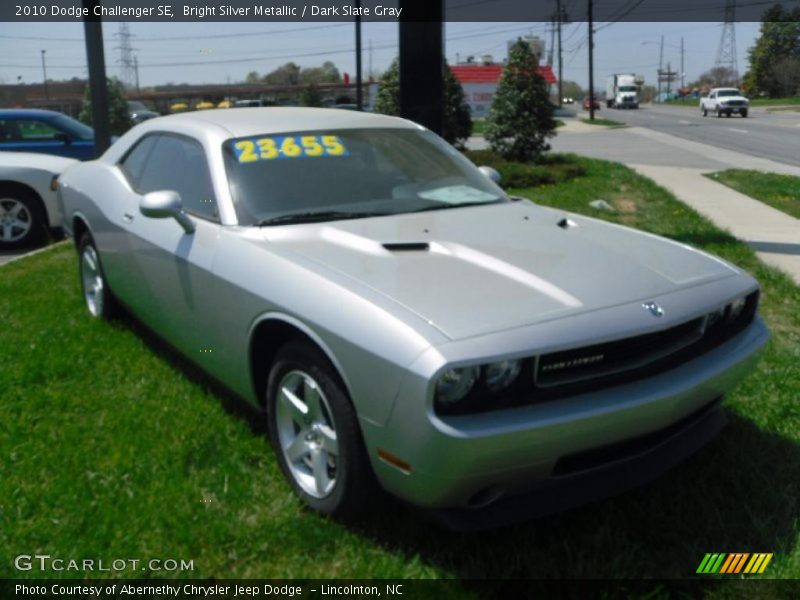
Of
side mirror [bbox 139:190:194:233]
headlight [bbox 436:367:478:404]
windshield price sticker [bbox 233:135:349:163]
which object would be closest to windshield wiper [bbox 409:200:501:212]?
windshield price sticker [bbox 233:135:349:163]

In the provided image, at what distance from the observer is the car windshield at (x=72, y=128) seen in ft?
40.2

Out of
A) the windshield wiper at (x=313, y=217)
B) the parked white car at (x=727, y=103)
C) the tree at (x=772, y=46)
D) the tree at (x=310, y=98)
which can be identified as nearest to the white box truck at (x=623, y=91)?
the tree at (x=772, y=46)

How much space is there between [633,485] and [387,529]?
888 mm

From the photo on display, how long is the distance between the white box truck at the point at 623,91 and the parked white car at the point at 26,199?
233 feet

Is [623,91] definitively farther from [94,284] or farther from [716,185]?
[94,284]

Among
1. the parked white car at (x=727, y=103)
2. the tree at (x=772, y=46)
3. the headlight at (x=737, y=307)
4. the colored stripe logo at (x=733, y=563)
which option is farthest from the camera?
Answer: the tree at (x=772, y=46)

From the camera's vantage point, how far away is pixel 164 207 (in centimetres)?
383

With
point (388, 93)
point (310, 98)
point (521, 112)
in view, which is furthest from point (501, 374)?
point (310, 98)

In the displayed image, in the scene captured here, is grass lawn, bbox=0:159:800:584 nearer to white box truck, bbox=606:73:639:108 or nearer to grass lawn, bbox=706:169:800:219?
grass lawn, bbox=706:169:800:219

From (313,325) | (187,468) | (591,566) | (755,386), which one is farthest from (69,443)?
(755,386)

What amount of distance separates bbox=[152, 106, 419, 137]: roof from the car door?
0.16 metres

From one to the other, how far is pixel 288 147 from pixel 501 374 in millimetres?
1962

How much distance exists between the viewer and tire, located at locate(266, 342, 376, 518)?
2.93m

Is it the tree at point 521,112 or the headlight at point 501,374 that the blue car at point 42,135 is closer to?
the tree at point 521,112
